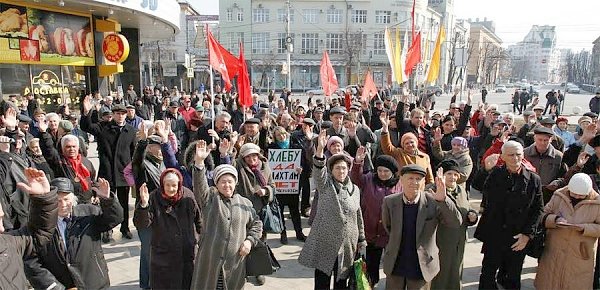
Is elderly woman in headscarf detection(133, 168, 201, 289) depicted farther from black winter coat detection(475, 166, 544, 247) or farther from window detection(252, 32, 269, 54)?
window detection(252, 32, 269, 54)

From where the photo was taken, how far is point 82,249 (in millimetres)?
3723

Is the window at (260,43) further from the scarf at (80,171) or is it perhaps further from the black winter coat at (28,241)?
the black winter coat at (28,241)

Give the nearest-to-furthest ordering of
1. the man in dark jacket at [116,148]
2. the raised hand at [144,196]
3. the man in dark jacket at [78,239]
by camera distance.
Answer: the man in dark jacket at [78,239]
the raised hand at [144,196]
the man in dark jacket at [116,148]

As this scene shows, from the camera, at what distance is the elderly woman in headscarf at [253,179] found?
513 centimetres

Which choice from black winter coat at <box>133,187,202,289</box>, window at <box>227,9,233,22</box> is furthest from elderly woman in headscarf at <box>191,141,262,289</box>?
window at <box>227,9,233,22</box>

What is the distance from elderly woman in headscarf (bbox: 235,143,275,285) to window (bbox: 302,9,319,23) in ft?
187

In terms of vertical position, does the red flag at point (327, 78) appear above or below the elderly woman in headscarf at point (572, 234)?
above

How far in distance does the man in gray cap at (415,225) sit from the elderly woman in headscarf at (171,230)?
1.73 m

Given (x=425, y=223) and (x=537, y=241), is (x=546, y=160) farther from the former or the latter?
(x=425, y=223)

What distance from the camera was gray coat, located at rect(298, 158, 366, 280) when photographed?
167 inches

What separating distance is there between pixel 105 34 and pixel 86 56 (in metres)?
1.09

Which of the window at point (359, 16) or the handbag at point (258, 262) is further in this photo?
the window at point (359, 16)

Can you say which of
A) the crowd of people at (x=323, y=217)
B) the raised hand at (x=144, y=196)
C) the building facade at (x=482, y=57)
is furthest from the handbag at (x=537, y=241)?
the building facade at (x=482, y=57)

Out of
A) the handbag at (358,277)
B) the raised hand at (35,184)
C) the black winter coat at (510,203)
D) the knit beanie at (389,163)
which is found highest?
the raised hand at (35,184)
